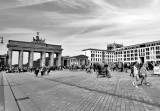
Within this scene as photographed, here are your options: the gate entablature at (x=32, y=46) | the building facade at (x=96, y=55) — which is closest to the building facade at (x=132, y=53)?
the building facade at (x=96, y=55)

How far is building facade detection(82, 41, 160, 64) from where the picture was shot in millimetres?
101269

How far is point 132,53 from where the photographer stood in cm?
12300

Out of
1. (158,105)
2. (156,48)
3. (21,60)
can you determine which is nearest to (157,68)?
(158,105)

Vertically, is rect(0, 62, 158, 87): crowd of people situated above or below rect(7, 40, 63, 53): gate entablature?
below

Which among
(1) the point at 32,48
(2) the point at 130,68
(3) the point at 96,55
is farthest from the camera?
(3) the point at 96,55

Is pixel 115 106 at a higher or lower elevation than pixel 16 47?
lower

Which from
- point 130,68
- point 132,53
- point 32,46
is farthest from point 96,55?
point 130,68

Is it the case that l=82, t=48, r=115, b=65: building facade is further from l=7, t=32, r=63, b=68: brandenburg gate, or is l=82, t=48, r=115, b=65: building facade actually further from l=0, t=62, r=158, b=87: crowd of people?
l=0, t=62, r=158, b=87: crowd of people

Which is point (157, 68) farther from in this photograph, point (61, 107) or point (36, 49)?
point (36, 49)

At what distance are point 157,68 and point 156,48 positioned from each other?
301ft

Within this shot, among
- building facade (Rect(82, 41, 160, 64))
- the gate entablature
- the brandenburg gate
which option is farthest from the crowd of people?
building facade (Rect(82, 41, 160, 64))

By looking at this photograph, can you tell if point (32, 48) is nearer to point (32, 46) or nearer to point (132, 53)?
point (32, 46)

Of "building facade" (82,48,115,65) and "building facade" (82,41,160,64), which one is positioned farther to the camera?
"building facade" (82,48,115,65)

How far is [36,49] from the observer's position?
81875mm
